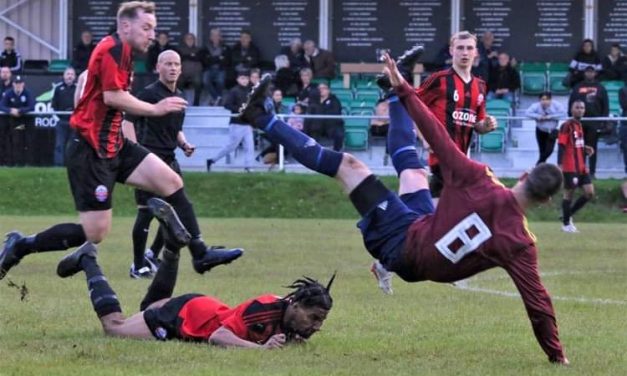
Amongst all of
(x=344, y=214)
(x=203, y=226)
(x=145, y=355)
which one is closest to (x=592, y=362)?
(x=145, y=355)

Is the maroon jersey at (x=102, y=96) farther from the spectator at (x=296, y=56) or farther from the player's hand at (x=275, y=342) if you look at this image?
the spectator at (x=296, y=56)

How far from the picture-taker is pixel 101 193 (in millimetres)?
10109

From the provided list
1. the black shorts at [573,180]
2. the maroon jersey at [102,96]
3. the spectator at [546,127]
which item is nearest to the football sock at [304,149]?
the maroon jersey at [102,96]

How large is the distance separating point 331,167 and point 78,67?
70.0 ft

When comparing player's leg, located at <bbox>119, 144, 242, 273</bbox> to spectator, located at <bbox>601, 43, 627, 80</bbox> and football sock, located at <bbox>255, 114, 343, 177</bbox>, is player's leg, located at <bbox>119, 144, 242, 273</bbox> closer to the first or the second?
football sock, located at <bbox>255, 114, 343, 177</bbox>

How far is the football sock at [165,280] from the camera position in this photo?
369 inches

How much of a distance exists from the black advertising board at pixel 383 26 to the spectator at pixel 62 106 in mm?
8062

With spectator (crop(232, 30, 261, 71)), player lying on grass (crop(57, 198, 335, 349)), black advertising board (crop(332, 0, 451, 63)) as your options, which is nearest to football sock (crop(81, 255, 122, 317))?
player lying on grass (crop(57, 198, 335, 349))

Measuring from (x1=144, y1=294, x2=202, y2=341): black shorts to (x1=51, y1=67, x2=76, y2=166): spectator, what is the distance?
16.5 m

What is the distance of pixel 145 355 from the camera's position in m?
8.36

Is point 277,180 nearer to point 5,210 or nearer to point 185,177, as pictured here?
point 185,177

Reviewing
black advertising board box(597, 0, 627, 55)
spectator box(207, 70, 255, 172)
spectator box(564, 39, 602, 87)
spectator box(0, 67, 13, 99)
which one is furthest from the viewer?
black advertising board box(597, 0, 627, 55)

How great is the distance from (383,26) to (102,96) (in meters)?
22.5

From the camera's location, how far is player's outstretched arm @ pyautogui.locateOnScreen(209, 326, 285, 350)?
8539 millimetres
